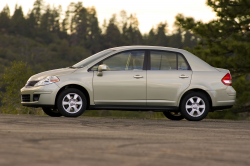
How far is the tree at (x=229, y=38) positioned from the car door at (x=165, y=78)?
10666 millimetres

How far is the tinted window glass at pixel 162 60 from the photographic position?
1030 cm

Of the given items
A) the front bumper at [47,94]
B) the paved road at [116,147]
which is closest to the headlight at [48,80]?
the front bumper at [47,94]

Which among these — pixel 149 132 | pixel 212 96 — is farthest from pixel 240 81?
pixel 149 132

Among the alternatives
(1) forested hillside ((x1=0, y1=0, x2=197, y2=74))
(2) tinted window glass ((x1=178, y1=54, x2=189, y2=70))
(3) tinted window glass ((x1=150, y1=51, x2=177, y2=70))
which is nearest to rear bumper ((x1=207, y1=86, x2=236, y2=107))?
(2) tinted window glass ((x1=178, y1=54, x2=189, y2=70))

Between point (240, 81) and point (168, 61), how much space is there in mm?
11741

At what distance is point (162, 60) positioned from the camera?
34.0ft

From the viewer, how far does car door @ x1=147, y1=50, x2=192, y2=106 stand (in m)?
10.1

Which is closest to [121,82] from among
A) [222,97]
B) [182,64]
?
[182,64]

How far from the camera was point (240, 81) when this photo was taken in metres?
21.2

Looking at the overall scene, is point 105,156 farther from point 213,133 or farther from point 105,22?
point 105,22

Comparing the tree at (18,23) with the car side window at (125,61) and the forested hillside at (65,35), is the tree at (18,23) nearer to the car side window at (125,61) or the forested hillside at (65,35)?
the forested hillside at (65,35)

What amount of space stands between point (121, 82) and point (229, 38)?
543 inches

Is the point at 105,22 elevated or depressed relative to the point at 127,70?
elevated

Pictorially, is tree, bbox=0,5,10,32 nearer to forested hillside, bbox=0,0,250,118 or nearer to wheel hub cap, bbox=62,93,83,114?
forested hillside, bbox=0,0,250,118
